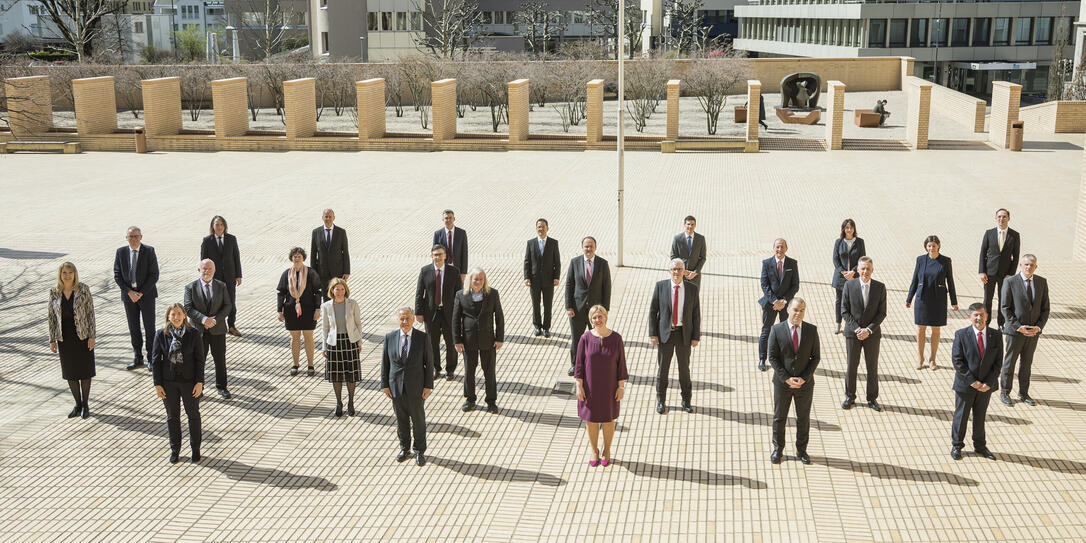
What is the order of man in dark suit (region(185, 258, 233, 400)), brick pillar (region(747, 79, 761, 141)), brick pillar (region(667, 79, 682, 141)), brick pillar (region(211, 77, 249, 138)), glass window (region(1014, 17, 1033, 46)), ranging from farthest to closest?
glass window (region(1014, 17, 1033, 46)) < brick pillar (region(211, 77, 249, 138)) < brick pillar (region(667, 79, 682, 141)) < brick pillar (region(747, 79, 761, 141)) < man in dark suit (region(185, 258, 233, 400))

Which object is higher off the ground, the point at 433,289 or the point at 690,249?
the point at 690,249

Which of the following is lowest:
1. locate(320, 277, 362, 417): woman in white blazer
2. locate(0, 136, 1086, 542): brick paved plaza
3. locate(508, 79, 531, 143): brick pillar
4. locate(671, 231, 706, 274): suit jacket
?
locate(0, 136, 1086, 542): brick paved plaza

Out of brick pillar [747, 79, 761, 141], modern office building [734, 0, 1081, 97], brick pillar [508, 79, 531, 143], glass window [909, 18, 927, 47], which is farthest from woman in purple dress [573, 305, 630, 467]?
glass window [909, 18, 927, 47]

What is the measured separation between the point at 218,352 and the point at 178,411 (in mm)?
1622

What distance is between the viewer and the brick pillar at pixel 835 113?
27141 millimetres

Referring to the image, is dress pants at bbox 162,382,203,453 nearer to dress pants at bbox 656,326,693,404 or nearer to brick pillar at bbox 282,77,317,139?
dress pants at bbox 656,326,693,404

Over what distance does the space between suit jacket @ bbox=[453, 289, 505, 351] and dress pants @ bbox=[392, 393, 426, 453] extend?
1.23m

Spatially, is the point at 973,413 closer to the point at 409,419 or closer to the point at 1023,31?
the point at 409,419

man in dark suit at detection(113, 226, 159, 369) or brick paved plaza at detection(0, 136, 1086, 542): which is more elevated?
man in dark suit at detection(113, 226, 159, 369)

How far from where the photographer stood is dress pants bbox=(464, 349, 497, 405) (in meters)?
9.98

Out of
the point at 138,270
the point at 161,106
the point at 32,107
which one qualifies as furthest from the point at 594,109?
the point at 138,270

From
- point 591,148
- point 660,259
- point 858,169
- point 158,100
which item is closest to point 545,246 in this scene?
point 660,259

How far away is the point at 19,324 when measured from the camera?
13.1 m

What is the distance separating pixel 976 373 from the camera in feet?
28.1
